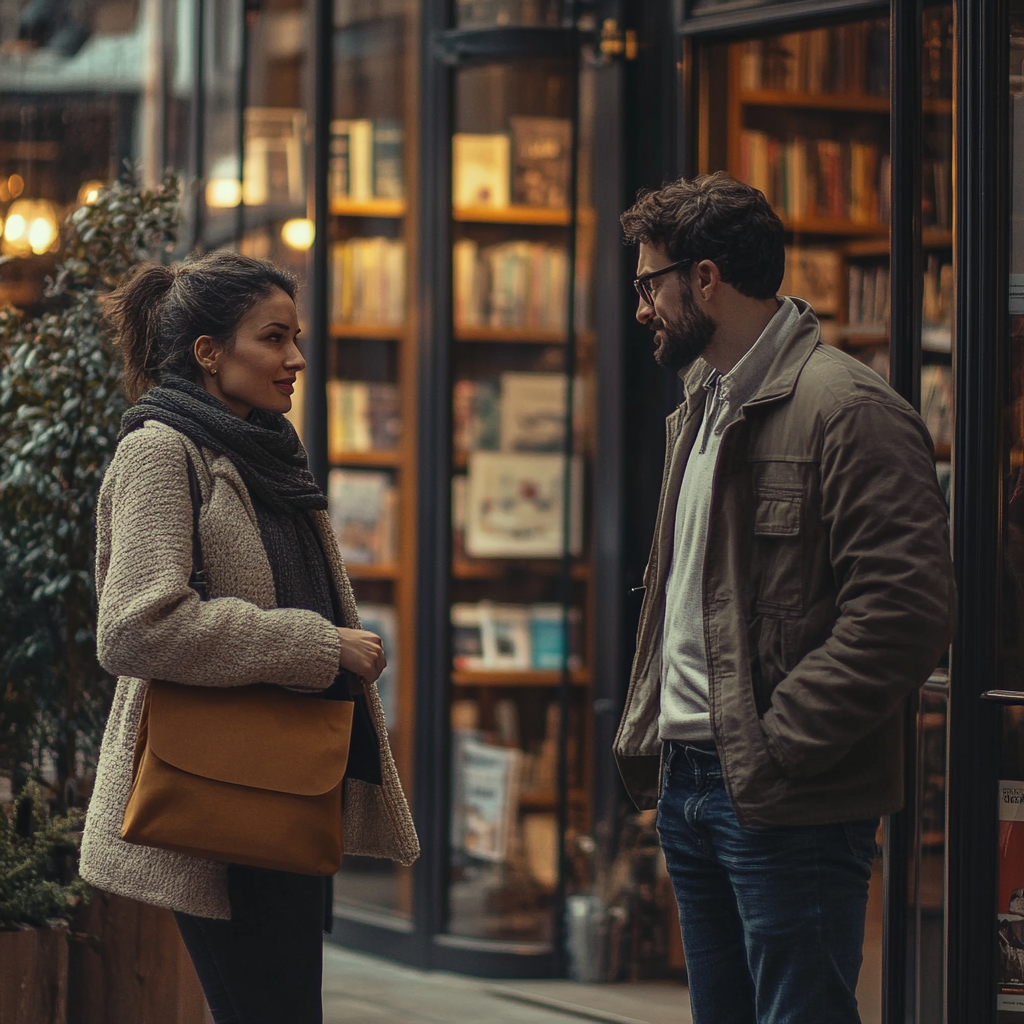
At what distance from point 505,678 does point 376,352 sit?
4.26 ft

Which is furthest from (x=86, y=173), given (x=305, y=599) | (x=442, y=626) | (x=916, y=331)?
(x=305, y=599)

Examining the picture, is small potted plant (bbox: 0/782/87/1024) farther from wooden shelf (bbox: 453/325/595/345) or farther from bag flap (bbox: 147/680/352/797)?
wooden shelf (bbox: 453/325/595/345)

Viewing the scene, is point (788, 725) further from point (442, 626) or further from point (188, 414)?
point (442, 626)

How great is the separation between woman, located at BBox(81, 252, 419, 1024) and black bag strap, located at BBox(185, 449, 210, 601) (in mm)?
11

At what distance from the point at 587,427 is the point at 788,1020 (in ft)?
10.0

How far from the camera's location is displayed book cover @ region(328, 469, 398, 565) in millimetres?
5660

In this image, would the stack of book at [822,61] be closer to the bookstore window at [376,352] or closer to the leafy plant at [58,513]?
the bookstore window at [376,352]

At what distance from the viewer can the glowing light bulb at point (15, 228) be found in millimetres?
6148

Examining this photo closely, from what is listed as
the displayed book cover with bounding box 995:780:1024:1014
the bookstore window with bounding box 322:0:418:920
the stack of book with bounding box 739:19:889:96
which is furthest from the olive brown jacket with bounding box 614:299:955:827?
the bookstore window with bounding box 322:0:418:920

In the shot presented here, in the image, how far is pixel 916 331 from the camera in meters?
3.68

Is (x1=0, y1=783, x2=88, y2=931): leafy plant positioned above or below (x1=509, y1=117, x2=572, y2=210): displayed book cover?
below

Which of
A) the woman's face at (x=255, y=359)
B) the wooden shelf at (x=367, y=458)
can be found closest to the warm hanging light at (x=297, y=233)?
the wooden shelf at (x=367, y=458)

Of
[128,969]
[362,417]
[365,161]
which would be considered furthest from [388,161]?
[128,969]

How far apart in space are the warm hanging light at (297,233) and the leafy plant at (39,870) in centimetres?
257
